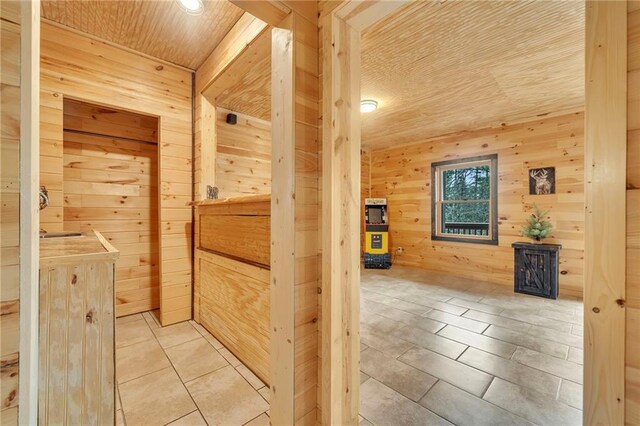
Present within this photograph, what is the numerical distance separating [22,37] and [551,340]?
3.62 metres

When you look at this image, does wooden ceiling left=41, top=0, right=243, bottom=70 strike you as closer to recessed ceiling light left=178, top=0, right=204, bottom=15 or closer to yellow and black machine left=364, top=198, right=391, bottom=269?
recessed ceiling light left=178, top=0, right=204, bottom=15

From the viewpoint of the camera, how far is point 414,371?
184cm

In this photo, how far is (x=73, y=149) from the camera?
2.50 meters

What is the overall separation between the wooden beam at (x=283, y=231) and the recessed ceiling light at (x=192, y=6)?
0.82 meters

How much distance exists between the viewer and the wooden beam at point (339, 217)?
1.22 m

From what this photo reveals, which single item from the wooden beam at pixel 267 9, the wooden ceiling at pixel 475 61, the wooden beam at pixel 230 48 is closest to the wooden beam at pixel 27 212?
the wooden beam at pixel 267 9

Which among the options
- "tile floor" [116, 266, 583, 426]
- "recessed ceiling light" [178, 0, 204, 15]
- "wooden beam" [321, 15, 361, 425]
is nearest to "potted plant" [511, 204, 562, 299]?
"tile floor" [116, 266, 583, 426]

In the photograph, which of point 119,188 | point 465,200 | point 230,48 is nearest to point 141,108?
point 119,188

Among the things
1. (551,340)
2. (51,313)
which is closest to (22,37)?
(51,313)

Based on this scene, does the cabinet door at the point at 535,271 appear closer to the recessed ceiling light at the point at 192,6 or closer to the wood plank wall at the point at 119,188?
the recessed ceiling light at the point at 192,6

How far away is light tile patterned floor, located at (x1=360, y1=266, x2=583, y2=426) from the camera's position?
147 centimetres

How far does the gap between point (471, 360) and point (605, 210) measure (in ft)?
5.92

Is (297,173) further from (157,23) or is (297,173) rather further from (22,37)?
(157,23)

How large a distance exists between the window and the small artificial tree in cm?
55
